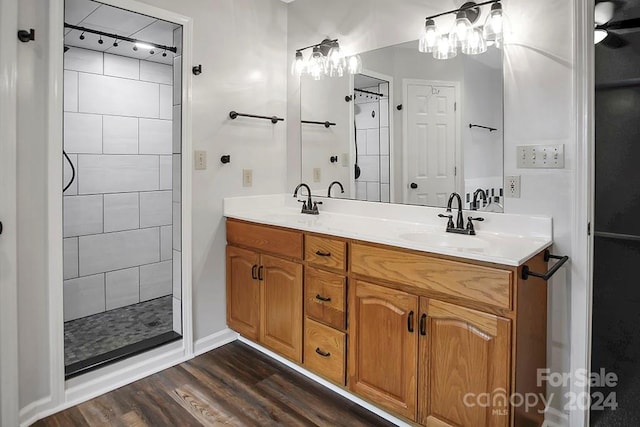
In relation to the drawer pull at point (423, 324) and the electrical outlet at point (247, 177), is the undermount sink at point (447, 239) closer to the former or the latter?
the drawer pull at point (423, 324)

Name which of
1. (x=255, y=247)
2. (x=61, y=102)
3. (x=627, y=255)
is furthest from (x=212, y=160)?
(x=627, y=255)

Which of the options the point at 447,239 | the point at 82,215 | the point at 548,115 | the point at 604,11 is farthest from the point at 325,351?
the point at 604,11

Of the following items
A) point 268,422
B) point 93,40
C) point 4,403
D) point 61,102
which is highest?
point 93,40

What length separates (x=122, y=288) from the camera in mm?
3234

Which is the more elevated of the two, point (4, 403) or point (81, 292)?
point (81, 292)

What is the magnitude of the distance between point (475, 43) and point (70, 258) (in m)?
3.05

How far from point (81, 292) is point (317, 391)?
6.69 feet

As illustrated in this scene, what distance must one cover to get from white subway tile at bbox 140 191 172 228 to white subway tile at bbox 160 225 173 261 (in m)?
0.06

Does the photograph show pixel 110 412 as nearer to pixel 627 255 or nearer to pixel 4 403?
pixel 4 403

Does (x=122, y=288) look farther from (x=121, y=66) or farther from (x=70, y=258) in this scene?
(x=121, y=66)

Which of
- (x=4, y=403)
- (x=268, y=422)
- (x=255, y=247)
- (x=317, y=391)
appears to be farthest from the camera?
(x=255, y=247)

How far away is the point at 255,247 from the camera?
2.42m

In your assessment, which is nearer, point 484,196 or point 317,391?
point 484,196

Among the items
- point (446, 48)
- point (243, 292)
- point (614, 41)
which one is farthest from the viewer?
point (614, 41)
